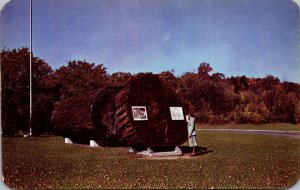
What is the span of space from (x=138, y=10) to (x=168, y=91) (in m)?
2.77

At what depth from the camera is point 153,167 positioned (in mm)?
10734

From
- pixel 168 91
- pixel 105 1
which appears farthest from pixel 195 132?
pixel 105 1

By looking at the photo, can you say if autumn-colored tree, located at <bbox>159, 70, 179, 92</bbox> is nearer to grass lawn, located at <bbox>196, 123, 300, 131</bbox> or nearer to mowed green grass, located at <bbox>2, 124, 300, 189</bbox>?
grass lawn, located at <bbox>196, 123, 300, 131</bbox>

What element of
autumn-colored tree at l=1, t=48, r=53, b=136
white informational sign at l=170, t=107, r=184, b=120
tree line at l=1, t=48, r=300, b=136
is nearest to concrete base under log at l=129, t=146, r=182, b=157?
white informational sign at l=170, t=107, r=184, b=120

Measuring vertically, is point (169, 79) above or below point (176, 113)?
above

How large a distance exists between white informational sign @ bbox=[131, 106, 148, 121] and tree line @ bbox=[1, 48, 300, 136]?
3.70ft

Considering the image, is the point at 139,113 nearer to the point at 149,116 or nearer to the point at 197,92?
the point at 149,116

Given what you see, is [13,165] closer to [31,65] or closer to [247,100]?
[31,65]

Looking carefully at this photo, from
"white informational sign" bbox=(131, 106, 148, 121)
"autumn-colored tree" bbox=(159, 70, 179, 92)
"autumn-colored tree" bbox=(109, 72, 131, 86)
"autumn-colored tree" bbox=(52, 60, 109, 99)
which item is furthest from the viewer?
"white informational sign" bbox=(131, 106, 148, 121)

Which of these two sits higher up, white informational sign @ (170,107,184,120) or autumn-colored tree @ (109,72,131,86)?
autumn-colored tree @ (109,72,131,86)

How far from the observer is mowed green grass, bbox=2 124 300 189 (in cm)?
984

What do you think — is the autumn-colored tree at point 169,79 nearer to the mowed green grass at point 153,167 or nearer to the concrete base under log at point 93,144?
the mowed green grass at point 153,167

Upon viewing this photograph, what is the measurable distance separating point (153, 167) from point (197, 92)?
77.4 inches

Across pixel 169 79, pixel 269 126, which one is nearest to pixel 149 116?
pixel 169 79
